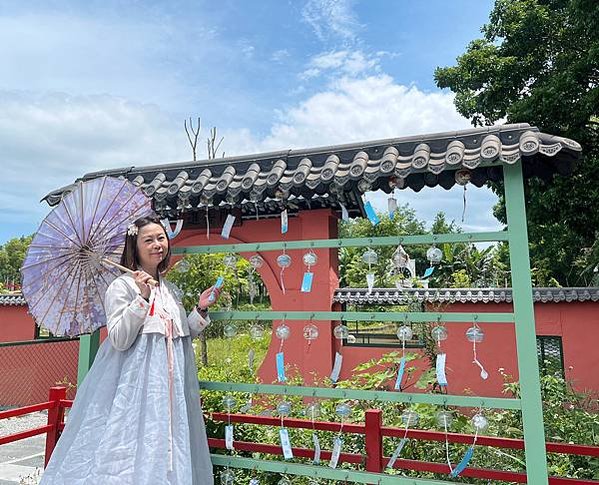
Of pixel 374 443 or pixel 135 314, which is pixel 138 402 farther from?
pixel 374 443

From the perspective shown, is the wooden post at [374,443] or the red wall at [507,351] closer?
the wooden post at [374,443]

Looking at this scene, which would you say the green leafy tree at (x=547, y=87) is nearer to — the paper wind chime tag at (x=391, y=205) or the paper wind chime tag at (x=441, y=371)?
the paper wind chime tag at (x=391, y=205)

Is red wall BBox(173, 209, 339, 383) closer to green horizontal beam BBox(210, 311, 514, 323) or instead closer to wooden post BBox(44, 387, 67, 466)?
wooden post BBox(44, 387, 67, 466)

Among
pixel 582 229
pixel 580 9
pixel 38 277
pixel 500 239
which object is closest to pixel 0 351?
pixel 38 277

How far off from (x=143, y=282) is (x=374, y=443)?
1.60m

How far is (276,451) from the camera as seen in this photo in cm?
276

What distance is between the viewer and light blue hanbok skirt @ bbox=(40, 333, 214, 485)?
1.93 m

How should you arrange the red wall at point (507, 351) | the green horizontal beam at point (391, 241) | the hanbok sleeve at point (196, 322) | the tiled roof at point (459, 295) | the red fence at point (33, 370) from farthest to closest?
the red fence at point (33, 370), the tiled roof at point (459, 295), the red wall at point (507, 351), the hanbok sleeve at point (196, 322), the green horizontal beam at point (391, 241)

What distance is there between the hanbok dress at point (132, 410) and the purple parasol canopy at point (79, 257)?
26 centimetres

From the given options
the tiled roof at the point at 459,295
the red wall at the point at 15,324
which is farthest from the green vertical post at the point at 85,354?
the red wall at the point at 15,324

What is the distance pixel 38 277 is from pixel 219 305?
352 cm

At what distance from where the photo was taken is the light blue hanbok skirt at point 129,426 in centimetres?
193

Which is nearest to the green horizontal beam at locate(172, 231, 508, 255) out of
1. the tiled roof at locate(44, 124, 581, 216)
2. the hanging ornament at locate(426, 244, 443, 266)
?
the hanging ornament at locate(426, 244, 443, 266)

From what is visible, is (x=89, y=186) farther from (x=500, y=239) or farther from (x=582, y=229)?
(x=582, y=229)
